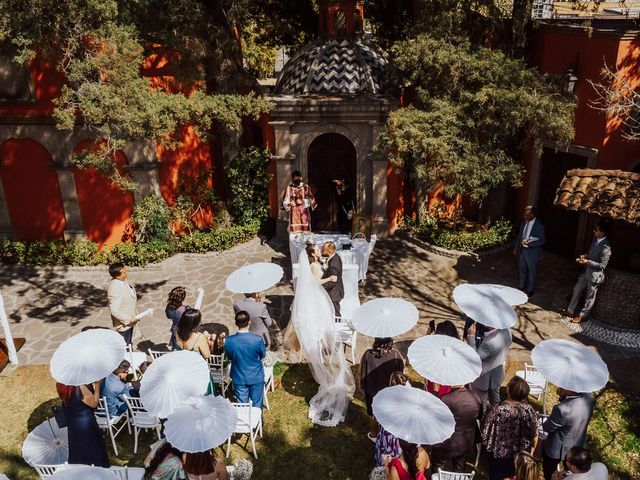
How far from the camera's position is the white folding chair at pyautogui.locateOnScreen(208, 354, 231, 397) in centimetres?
905

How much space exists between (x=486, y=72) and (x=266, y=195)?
690cm

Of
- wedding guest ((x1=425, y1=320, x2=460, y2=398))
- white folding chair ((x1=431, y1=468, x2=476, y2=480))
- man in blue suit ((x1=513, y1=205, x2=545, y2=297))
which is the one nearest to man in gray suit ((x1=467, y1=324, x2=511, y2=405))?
wedding guest ((x1=425, y1=320, x2=460, y2=398))

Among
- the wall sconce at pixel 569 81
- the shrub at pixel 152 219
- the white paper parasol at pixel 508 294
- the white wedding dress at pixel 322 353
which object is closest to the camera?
the white paper parasol at pixel 508 294

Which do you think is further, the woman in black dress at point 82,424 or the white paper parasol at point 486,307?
the white paper parasol at point 486,307

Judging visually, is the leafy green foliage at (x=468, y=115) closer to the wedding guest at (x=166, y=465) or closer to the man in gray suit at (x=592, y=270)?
the man in gray suit at (x=592, y=270)

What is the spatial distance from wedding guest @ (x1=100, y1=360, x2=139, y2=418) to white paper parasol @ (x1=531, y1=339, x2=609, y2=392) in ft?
18.8

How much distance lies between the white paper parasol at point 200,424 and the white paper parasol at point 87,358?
1326 millimetres

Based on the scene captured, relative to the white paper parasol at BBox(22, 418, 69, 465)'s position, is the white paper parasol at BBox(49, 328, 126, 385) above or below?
above

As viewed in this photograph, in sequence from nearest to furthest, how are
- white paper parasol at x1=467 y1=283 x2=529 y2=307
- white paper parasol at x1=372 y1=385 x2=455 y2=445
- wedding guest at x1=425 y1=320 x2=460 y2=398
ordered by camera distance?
white paper parasol at x1=372 y1=385 x2=455 y2=445
wedding guest at x1=425 y1=320 x2=460 y2=398
white paper parasol at x1=467 y1=283 x2=529 y2=307

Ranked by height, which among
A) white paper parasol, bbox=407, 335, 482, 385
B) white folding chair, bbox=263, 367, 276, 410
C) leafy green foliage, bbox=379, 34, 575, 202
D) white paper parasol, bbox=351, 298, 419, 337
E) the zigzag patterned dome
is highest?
the zigzag patterned dome

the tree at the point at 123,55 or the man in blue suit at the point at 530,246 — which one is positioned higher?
the tree at the point at 123,55

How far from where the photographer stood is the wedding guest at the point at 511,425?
6.60m

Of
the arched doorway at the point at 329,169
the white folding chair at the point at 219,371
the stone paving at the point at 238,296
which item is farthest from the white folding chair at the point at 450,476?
the arched doorway at the point at 329,169

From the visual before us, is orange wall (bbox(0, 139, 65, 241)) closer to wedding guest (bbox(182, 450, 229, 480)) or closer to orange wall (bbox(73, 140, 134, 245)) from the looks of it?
orange wall (bbox(73, 140, 134, 245))
